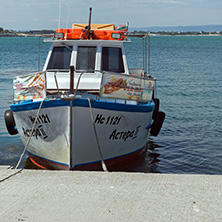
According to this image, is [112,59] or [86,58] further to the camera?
[112,59]

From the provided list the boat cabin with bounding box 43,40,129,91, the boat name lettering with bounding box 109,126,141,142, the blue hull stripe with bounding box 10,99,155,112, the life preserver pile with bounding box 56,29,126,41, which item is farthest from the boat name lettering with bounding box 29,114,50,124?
the life preserver pile with bounding box 56,29,126,41

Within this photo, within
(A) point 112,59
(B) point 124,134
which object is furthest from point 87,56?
(B) point 124,134

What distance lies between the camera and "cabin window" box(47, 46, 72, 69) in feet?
36.5

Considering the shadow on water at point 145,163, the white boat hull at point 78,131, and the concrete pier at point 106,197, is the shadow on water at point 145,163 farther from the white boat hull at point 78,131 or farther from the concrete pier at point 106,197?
the concrete pier at point 106,197

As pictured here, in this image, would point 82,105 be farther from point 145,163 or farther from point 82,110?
point 145,163

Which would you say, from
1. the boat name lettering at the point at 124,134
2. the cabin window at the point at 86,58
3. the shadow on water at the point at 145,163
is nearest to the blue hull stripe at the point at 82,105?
the boat name lettering at the point at 124,134

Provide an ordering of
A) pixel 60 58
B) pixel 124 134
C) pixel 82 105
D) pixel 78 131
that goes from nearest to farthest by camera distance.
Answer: pixel 82 105, pixel 78 131, pixel 124 134, pixel 60 58

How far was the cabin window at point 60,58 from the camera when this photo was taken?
11133mm

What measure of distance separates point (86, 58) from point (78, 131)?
2741 millimetres

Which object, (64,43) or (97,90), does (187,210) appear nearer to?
(97,90)

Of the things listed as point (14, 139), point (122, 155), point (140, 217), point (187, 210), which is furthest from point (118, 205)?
point (14, 139)

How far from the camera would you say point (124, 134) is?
10086 mm

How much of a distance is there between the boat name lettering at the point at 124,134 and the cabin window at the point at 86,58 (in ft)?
6.24

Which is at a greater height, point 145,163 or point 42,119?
point 42,119
